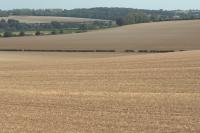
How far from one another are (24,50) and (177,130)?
4599cm

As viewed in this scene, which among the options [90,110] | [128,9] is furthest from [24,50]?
[128,9]

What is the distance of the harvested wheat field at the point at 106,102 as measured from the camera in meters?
10.2

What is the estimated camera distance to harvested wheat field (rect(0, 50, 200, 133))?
1019cm

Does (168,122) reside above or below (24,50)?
above

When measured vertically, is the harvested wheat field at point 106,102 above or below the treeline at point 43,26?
above

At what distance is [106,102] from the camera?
12.6 m

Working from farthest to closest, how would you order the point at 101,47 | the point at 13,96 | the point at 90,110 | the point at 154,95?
the point at 101,47 → the point at 13,96 → the point at 154,95 → the point at 90,110

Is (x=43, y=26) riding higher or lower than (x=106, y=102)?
lower

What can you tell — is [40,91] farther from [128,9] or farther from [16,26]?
[128,9]

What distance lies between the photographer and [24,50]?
5416cm

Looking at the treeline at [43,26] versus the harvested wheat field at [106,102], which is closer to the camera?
the harvested wheat field at [106,102]

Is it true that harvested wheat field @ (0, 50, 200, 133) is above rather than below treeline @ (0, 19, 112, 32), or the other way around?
above

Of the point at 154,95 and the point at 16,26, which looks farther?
the point at 16,26

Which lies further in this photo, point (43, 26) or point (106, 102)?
point (43, 26)
